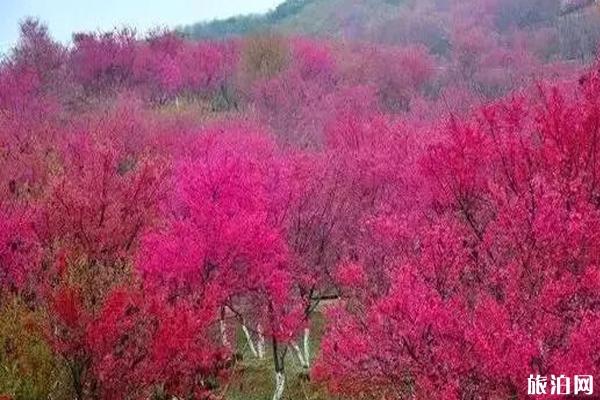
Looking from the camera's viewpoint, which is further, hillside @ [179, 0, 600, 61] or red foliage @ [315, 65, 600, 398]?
hillside @ [179, 0, 600, 61]

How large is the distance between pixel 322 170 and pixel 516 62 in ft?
221

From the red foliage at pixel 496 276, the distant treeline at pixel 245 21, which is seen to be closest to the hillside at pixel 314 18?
the distant treeline at pixel 245 21

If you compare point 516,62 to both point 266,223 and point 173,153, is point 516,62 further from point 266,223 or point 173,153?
point 266,223

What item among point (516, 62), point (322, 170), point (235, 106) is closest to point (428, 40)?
point (516, 62)

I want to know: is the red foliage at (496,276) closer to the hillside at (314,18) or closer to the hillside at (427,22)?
the hillside at (427,22)

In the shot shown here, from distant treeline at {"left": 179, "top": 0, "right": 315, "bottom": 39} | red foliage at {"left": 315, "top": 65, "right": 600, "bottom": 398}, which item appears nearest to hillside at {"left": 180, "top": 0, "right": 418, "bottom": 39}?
distant treeline at {"left": 179, "top": 0, "right": 315, "bottom": 39}

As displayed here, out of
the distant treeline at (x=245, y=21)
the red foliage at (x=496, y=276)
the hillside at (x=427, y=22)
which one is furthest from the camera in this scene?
the distant treeline at (x=245, y=21)

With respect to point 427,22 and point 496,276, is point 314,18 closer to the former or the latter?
point 427,22

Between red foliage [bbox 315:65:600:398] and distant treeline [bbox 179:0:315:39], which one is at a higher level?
distant treeline [bbox 179:0:315:39]

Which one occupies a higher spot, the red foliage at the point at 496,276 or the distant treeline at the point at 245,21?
the distant treeline at the point at 245,21

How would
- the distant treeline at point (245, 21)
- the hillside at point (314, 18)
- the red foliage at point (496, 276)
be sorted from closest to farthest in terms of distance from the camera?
the red foliage at point (496, 276)
the hillside at point (314, 18)
the distant treeline at point (245, 21)

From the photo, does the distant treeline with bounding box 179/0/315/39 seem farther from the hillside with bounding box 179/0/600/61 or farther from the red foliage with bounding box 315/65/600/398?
the red foliage with bounding box 315/65/600/398

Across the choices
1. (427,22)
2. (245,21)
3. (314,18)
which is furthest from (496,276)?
(245,21)

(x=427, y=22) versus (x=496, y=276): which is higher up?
(x=427, y=22)
